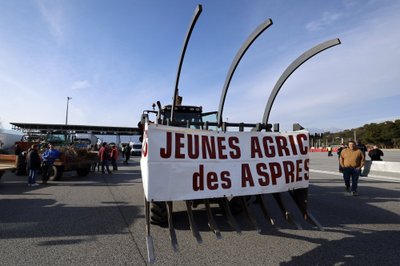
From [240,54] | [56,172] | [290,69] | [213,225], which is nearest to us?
[213,225]

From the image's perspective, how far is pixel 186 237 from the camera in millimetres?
5387

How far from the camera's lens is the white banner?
442cm

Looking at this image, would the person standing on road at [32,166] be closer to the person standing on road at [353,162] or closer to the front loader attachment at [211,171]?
the front loader attachment at [211,171]

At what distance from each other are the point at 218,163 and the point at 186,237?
1552 mm

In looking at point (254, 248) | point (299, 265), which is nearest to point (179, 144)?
point (254, 248)

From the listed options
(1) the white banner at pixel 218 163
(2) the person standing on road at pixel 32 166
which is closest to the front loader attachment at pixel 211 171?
(1) the white banner at pixel 218 163

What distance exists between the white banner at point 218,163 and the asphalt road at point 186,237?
874 millimetres

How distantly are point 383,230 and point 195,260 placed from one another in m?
3.79

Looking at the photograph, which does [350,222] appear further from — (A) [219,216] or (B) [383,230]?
(A) [219,216]

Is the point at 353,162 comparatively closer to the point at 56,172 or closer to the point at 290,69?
the point at 290,69

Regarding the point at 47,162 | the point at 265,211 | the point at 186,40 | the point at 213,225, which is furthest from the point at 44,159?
the point at 265,211

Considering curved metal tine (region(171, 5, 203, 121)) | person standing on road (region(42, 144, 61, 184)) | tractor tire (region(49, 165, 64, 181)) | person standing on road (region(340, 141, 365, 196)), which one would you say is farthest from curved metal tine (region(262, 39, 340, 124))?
tractor tire (region(49, 165, 64, 181))

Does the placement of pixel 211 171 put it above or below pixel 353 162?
above

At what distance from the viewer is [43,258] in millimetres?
4309
